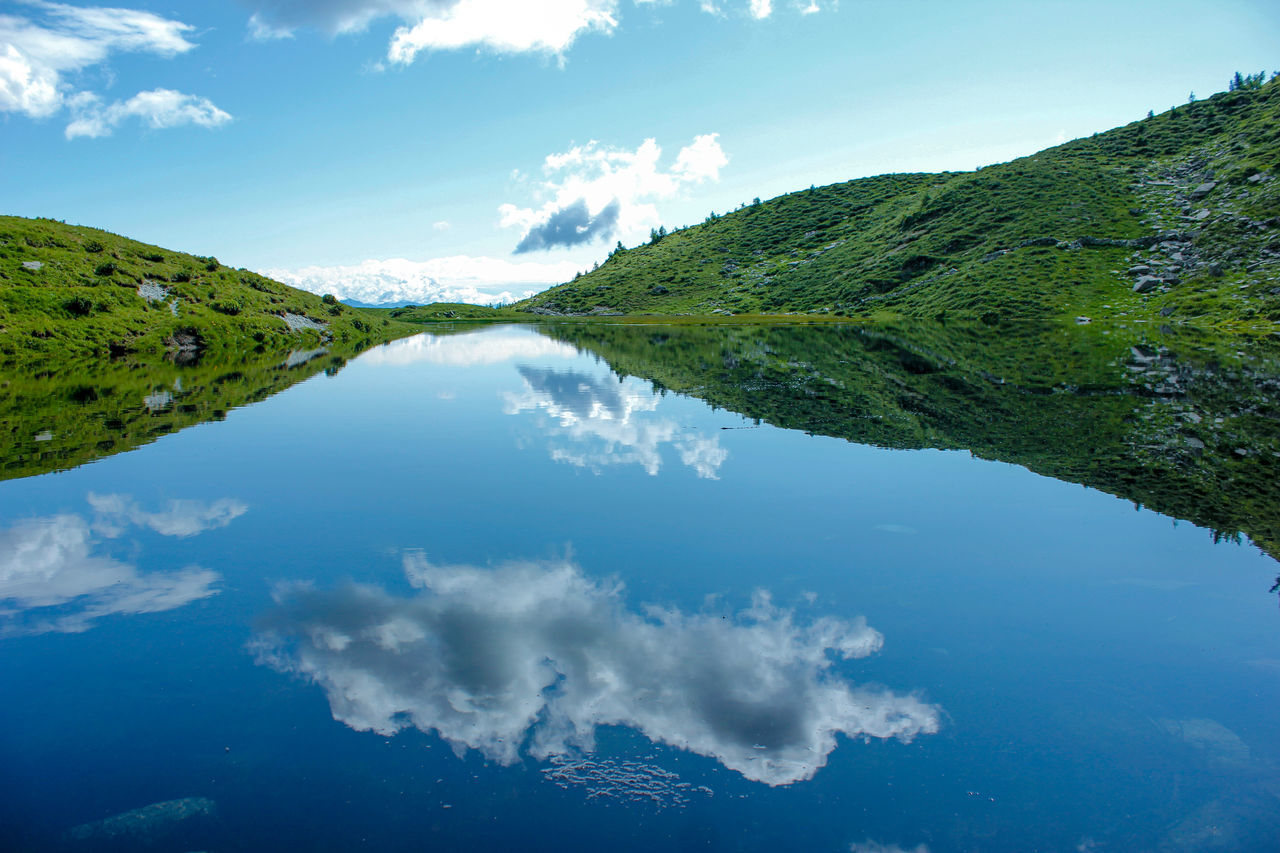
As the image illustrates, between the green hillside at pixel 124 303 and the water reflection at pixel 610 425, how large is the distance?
104 feet

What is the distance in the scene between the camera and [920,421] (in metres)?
25.6

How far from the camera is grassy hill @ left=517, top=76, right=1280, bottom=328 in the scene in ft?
274

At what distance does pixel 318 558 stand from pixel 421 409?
703 inches

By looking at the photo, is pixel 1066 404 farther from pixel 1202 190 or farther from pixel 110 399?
pixel 1202 190

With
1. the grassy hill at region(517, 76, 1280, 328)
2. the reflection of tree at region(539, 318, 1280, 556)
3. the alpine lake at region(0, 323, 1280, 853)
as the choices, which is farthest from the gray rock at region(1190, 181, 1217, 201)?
the alpine lake at region(0, 323, 1280, 853)

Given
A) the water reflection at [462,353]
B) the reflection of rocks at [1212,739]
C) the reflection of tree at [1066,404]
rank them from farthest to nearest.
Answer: the water reflection at [462,353] < the reflection of tree at [1066,404] < the reflection of rocks at [1212,739]

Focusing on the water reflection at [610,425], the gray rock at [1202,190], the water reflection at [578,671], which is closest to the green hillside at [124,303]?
the water reflection at [610,425]

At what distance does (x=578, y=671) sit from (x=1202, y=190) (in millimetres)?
135841

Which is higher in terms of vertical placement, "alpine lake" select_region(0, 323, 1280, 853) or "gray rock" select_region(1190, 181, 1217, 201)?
"gray rock" select_region(1190, 181, 1217, 201)

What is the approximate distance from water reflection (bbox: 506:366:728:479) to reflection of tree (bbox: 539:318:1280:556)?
Answer: 13.5ft

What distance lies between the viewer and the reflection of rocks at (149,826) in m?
5.94

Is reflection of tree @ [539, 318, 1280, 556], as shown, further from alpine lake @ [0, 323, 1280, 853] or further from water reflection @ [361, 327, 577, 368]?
water reflection @ [361, 327, 577, 368]

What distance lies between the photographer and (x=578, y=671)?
336 inches

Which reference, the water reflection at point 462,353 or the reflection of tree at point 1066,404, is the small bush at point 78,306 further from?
the reflection of tree at point 1066,404
